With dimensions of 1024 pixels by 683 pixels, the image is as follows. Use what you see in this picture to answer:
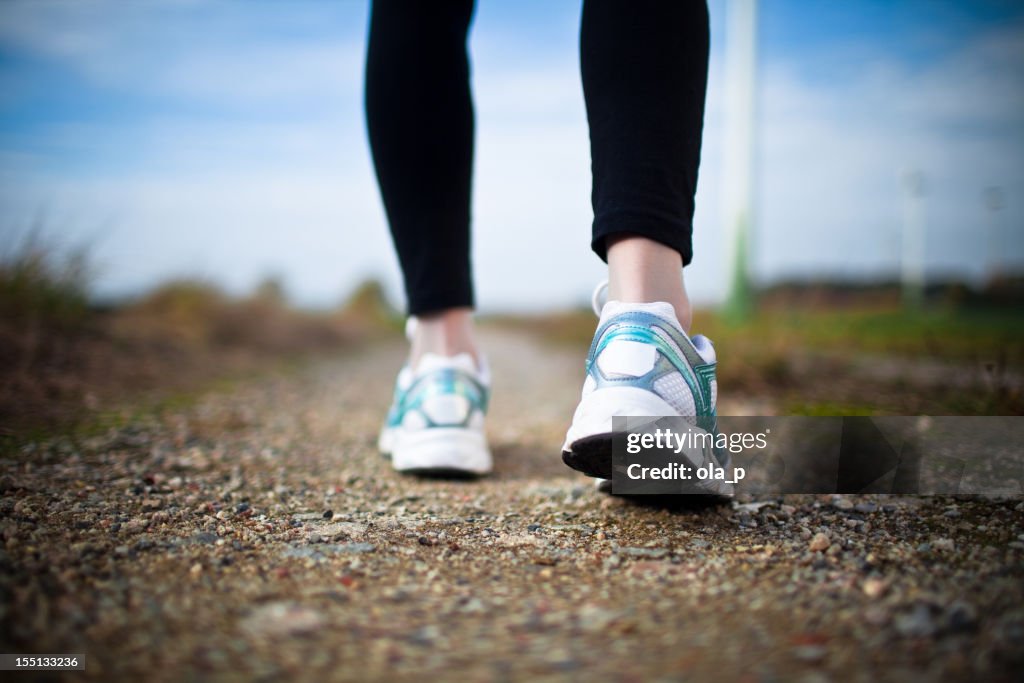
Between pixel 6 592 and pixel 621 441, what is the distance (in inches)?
28.5

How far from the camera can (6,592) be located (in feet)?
2.23

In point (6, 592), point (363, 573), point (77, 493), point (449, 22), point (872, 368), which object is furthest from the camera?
point (872, 368)

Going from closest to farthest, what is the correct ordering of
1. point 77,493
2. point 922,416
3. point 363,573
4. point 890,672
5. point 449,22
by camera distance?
point 890,672
point 363,573
point 77,493
point 449,22
point 922,416

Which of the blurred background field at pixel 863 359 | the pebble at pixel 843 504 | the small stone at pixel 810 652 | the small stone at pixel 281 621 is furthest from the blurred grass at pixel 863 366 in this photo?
the small stone at pixel 281 621

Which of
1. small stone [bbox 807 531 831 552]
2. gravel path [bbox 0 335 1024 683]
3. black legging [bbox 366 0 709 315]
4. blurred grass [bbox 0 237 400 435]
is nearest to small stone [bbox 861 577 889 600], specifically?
gravel path [bbox 0 335 1024 683]

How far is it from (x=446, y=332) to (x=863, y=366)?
2609 millimetres

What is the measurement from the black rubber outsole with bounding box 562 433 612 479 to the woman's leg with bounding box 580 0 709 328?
0.22 metres

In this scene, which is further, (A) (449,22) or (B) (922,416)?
(B) (922,416)

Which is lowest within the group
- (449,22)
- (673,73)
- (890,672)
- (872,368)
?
(890,672)

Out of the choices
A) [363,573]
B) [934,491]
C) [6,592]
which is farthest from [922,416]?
[6,592]

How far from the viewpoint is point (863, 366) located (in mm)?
3248

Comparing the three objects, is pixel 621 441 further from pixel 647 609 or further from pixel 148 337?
pixel 148 337

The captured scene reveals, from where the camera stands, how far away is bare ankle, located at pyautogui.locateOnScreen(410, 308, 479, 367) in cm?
146

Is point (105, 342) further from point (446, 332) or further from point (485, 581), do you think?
point (485, 581)
